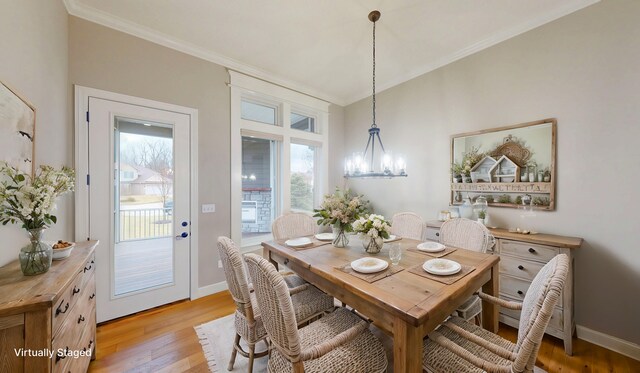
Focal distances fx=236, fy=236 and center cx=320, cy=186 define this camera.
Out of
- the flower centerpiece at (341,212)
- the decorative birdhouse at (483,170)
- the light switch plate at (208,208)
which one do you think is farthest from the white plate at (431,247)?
the light switch plate at (208,208)

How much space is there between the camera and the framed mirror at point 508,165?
7.59 feet

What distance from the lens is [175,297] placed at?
2.75 metres

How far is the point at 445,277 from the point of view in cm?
145

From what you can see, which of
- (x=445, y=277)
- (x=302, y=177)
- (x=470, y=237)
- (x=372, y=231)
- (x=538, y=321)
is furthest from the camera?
(x=302, y=177)

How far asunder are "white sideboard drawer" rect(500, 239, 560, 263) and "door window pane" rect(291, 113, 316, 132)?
3.16 metres

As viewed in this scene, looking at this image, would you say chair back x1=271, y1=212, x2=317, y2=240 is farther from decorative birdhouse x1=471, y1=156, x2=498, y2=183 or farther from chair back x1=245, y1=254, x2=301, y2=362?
decorative birdhouse x1=471, y1=156, x2=498, y2=183

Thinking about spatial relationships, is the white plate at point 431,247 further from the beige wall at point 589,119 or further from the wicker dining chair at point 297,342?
the beige wall at point 589,119

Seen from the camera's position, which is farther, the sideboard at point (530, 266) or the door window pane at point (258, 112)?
the door window pane at point (258, 112)

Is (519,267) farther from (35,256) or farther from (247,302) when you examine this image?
(35,256)

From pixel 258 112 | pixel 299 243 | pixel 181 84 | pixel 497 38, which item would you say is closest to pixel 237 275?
pixel 299 243

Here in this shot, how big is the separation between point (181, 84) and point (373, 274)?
2928 millimetres

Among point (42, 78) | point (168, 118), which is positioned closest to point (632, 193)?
point (168, 118)

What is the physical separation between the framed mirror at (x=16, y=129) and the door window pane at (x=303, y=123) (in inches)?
113

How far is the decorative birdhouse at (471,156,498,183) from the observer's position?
8.80 feet
